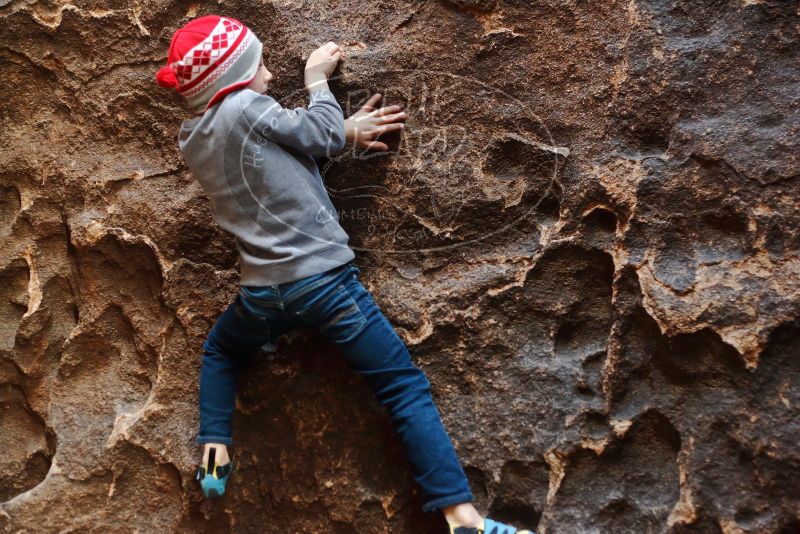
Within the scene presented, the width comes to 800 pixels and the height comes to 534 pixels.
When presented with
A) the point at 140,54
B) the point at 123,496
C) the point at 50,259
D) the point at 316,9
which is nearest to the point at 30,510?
the point at 123,496

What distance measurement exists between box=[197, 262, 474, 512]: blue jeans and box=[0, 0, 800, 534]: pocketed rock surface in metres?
0.09

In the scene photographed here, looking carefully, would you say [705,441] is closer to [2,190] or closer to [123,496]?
[123,496]

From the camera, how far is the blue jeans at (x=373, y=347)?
1.30 m

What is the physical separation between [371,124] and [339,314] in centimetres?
38

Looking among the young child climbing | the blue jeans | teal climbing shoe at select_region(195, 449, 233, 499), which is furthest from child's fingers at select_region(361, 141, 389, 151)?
teal climbing shoe at select_region(195, 449, 233, 499)

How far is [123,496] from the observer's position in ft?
5.11

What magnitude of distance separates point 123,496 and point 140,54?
931 millimetres

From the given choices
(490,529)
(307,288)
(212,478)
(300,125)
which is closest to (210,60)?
(300,125)

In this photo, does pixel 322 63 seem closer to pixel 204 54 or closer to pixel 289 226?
pixel 204 54

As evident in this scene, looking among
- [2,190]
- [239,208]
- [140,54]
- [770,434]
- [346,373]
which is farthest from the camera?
[2,190]

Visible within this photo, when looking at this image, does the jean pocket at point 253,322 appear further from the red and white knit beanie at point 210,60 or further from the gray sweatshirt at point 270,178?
the red and white knit beanie at point 210,60

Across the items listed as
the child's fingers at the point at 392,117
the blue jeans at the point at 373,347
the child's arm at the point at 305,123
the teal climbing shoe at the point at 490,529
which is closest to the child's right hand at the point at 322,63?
the child's arm at the point at 305,123

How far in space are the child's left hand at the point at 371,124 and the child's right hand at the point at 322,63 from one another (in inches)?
3.8

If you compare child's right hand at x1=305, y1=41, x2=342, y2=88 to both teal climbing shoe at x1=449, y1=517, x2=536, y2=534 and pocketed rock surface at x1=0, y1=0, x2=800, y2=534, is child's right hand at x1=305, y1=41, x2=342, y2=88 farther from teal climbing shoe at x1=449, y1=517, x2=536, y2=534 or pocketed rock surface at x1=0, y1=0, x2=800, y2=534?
teal climbing shoe at x1=449, y1=517, x2=536, y2=534
